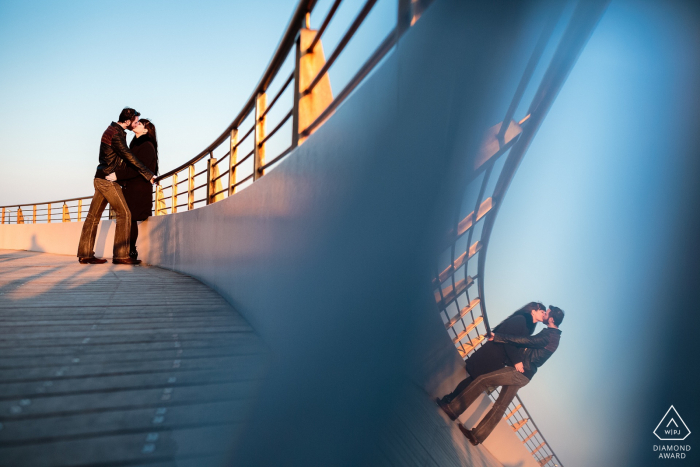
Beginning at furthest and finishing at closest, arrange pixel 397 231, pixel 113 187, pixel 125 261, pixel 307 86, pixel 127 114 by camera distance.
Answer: pixel 125 261, pixel 113 187, pixel 127 114, pixel 307 86, pixel 397 231

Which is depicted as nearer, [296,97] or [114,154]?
[296,97]

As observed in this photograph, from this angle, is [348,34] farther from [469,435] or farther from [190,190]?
[190,190]

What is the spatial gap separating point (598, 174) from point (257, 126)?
10.4 ft

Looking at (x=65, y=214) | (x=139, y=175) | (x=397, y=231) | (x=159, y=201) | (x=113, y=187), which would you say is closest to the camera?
(x=397, y=231)

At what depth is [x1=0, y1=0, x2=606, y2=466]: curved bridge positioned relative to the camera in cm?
73

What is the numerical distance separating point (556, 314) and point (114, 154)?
6535mm

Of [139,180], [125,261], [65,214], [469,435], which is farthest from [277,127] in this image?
[65,214]

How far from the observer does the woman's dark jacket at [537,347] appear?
0.60 meters

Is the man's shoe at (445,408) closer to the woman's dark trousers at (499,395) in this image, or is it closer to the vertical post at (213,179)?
the woman's dark trousers at (499,395)

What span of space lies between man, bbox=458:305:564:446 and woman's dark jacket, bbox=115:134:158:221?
21.5 ft

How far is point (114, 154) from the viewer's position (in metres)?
6.04

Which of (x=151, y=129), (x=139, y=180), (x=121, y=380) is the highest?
(x=151, y=129)

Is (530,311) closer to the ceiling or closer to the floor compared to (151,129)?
closer to the floor

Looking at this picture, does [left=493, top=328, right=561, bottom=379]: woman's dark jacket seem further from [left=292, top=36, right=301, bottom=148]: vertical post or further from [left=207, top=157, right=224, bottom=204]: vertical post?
[left=207, top=157, right=224, bottom=204]: vertical post
